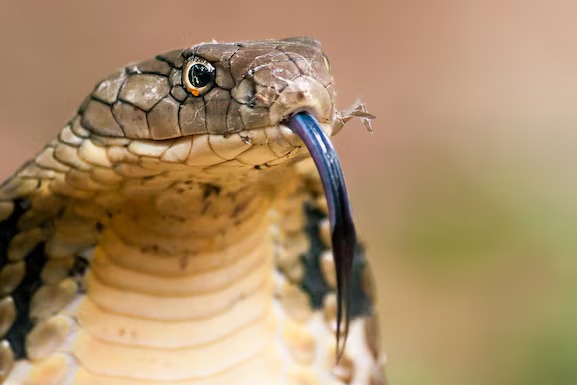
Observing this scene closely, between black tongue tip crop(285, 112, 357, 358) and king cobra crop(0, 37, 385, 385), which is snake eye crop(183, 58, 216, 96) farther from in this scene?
black tongue tip crop(285, 112, 357, 358)

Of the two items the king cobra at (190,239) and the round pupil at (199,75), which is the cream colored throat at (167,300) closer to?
the king cobra at (190,239)

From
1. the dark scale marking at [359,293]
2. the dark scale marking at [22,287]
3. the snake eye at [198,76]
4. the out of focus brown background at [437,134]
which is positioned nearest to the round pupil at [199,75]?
the snake eye at [198,76]

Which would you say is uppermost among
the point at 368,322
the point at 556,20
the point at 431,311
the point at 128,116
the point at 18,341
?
the point at 128,116

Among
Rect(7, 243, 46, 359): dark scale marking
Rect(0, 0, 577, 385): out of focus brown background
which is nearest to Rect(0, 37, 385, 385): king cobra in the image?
Rect(7, 243, 46, 359): dark scale marking

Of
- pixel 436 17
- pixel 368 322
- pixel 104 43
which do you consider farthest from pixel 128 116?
pixel 436 17

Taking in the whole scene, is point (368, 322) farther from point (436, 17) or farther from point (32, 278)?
point (436, 17)

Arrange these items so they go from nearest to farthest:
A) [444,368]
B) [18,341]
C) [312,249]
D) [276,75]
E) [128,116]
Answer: [276,75] < [128,116] < [18,341] < [312,249] < [444,368]
